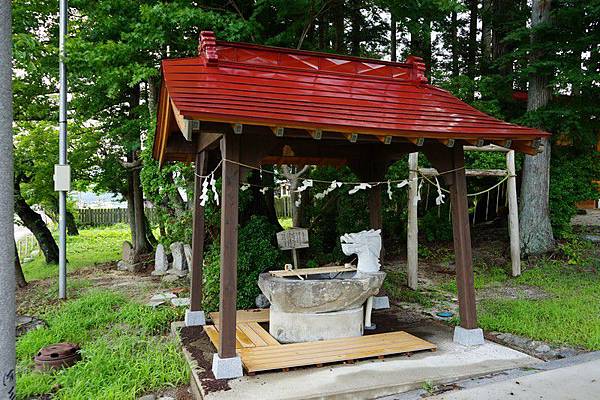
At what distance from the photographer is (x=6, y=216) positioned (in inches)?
80.9

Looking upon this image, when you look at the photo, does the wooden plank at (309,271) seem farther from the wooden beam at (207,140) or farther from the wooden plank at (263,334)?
the wooden beam at (207,140)

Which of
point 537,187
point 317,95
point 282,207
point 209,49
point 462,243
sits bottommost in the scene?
point 462,243

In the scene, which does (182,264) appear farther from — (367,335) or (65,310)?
(367,335)

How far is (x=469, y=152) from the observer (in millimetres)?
9898

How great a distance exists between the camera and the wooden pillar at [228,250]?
14.5 ft

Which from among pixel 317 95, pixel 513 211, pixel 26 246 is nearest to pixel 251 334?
pixel 317 95

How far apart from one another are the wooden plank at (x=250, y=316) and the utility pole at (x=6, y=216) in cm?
418

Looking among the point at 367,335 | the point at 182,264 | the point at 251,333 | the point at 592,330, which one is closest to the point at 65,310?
the point at 182,264

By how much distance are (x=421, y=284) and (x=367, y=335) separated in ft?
12.5

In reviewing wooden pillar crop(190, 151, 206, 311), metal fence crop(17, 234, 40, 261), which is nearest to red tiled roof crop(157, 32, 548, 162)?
wooden pillar crop(190, 151, 206, 311)

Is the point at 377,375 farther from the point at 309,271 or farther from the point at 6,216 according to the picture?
the point at 6,216

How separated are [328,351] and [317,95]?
300 centimetres

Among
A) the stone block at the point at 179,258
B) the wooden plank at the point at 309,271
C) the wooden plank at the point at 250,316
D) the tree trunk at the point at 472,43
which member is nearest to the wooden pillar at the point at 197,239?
the wooden plank at the point at 250,316

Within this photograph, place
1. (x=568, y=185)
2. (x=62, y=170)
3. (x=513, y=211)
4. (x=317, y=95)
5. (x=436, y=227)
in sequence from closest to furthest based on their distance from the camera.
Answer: (x=317, y=95) < (x=62, y=170) < (x=513, y=211) < (x=568, y=185) < (x=436, y=227)
